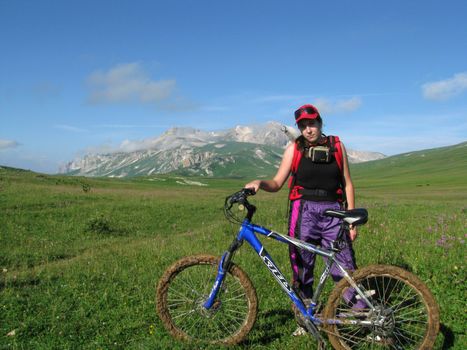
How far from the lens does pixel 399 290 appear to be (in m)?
5.04

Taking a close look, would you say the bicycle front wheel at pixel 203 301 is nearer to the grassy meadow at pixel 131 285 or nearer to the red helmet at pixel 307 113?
the grassy meadow at pixel 131 285

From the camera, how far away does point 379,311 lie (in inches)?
194

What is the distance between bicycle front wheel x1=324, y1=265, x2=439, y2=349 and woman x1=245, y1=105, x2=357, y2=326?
0.47 m

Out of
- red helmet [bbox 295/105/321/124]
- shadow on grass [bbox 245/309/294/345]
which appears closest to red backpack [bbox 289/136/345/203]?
red helmet [bbox 295/105/321/124]

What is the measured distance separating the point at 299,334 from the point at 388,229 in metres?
7.91

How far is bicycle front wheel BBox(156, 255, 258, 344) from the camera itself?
5.39 m

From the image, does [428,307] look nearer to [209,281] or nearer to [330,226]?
[330,226]

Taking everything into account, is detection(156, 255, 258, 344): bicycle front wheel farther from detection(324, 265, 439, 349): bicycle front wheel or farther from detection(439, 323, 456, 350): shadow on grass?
detection(439, 323, 456, 350): shadow on grass

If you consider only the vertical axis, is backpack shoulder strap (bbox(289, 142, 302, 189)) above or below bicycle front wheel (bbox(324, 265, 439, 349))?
above

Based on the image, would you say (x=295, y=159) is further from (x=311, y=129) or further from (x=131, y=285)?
(x=131, y=285)

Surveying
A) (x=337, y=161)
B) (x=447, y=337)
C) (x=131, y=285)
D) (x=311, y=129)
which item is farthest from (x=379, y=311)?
(x=131, y=285)

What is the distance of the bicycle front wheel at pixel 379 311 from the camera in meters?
4.81

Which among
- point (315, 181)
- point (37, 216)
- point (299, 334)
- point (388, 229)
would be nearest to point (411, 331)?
point (299, 334)

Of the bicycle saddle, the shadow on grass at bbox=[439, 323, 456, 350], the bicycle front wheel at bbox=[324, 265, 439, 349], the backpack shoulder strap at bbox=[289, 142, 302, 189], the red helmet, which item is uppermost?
the red helmet
